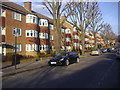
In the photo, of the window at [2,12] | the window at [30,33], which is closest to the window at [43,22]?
the window at [30,33]

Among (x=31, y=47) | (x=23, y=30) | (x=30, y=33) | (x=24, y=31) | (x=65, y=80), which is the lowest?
(x=65, y=80)

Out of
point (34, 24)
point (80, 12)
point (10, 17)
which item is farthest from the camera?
point (80, 12)

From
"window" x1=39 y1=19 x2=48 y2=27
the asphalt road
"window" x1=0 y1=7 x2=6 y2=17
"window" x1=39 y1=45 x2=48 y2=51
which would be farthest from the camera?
"window" x1=39 y1=19 x2=48 y2=27

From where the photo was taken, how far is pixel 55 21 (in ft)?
72.7

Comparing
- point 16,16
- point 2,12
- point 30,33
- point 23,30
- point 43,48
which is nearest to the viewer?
point 2,12

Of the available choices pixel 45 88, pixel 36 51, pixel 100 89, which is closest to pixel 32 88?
pixel 45 88

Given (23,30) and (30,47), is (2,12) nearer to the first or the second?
(23,30)

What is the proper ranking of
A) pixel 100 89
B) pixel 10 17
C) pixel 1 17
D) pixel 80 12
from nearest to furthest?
1. pixel 100 89
2. pixel 1 17
3. pixel 10 17
4. pixel 80 12

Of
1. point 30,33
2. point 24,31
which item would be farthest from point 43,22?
point 24,31

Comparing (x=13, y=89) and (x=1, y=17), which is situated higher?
(x=1, y=17)

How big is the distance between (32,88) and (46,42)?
85.9ft

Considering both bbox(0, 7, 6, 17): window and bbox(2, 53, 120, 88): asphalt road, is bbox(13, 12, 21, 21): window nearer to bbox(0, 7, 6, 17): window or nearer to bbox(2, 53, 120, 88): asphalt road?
bbox(0, 7, 6, 17): window

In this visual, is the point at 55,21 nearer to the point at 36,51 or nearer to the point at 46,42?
the point at 36,51

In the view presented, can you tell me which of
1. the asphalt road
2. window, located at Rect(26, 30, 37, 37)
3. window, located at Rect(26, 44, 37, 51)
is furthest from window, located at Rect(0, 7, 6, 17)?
the asphalt road
